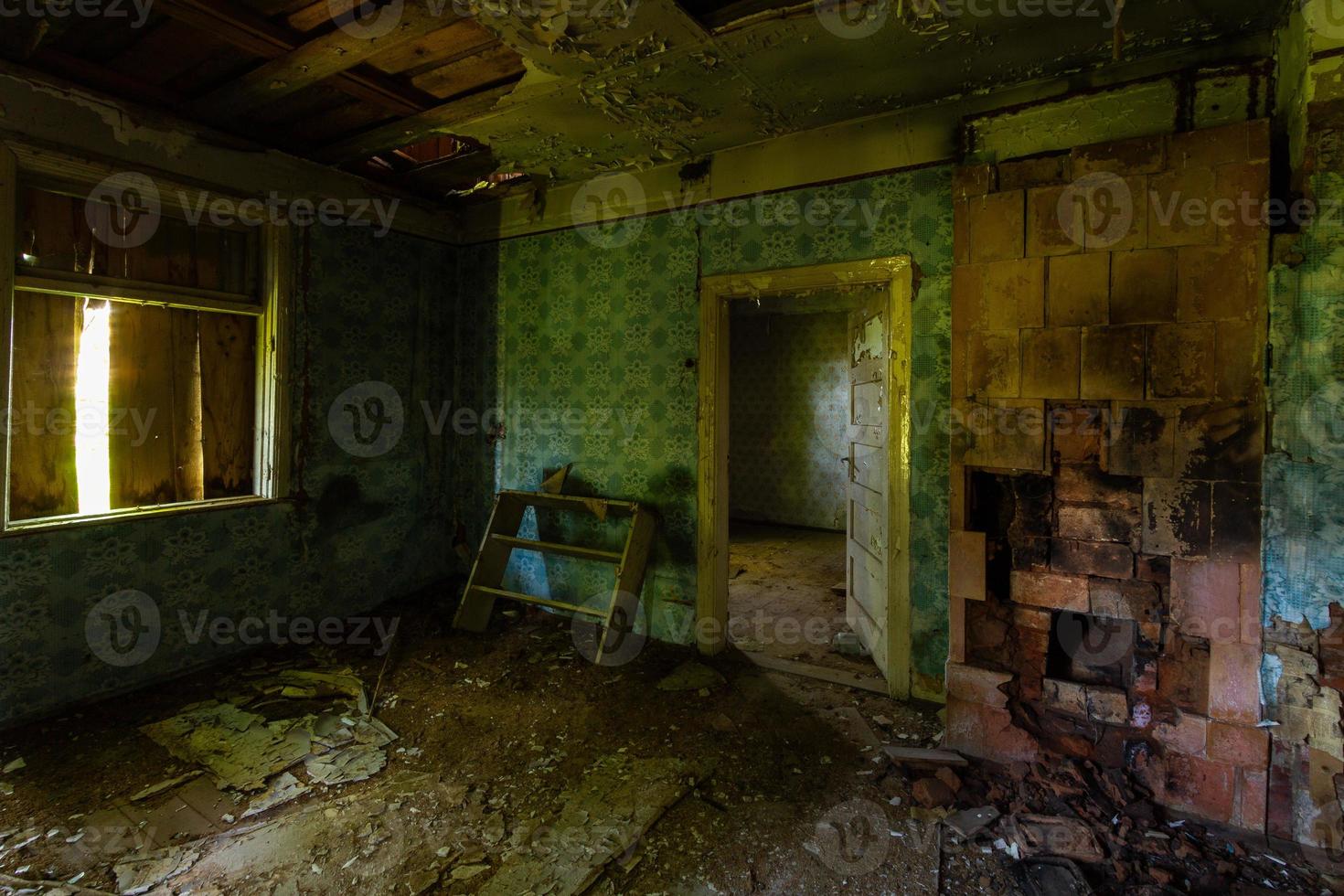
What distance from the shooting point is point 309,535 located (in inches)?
133

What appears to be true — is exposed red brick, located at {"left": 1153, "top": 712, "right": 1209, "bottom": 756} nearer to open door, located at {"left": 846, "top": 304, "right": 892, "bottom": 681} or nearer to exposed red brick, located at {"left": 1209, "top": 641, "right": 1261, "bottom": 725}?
exposed red brick, located at {"left": 1209, "top": 641, "right": 1261, "bottom": 725}

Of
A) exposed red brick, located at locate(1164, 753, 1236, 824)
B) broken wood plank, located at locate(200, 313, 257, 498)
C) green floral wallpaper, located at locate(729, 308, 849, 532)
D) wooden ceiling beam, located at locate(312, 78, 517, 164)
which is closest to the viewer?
exposed red brick, located at locate(1164, 753, 1236, 824)

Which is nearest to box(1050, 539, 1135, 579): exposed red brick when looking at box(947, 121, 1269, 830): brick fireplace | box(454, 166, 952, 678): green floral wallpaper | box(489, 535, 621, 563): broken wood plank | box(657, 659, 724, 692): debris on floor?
box(947, 121, 1269, 830): brick fireplace

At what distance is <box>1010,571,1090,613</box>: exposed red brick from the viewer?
7.32 ft

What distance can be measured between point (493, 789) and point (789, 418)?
5.69 m

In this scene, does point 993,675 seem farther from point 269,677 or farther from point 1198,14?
point 269,677

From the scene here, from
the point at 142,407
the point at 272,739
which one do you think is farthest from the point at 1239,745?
the point at 142,407

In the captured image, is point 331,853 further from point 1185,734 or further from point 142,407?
point 1185,734

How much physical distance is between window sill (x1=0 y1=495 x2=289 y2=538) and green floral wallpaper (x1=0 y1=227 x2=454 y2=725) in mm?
20

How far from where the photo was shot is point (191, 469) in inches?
119

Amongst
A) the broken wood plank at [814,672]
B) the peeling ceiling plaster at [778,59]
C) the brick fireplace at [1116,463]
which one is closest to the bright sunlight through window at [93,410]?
the peeling ceiling plaster at [778,59]

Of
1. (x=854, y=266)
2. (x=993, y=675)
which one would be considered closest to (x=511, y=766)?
(x=993, y=675)

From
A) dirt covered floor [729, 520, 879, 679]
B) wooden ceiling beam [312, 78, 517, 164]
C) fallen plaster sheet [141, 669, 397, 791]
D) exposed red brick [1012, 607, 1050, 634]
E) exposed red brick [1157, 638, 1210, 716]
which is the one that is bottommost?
fallen plaster sheet [141, 669, 397, 791]

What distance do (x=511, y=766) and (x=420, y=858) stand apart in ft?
1.65
